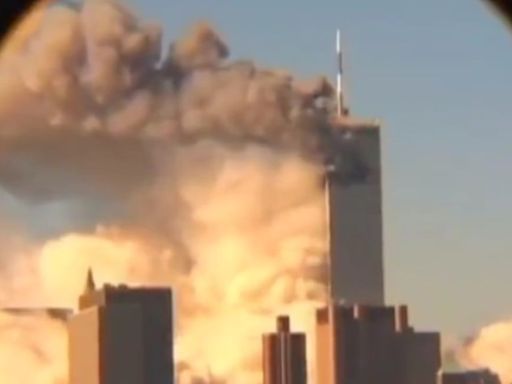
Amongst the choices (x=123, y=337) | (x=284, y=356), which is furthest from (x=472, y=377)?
(x=123, y=337)

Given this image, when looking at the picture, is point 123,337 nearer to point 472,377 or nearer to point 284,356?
point 284,356

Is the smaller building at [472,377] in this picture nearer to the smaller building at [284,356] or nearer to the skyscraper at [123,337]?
the smaller building at [284,356]

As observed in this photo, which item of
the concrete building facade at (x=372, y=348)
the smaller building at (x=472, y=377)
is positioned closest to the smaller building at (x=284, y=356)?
the concrete building facade at (x=372, y=348)

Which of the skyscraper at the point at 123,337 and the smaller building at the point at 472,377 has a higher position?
the skyscraper at the point at 123,337

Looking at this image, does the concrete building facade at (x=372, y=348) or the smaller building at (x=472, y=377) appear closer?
the smaller building at (x=472, y=377)

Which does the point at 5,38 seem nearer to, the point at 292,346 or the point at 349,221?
the point at 292,346

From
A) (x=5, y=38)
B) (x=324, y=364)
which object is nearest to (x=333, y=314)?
(x=324, y=364)
